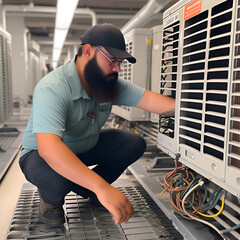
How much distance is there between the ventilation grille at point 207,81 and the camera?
1.10 m

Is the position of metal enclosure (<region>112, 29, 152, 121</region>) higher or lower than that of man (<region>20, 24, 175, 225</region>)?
higher

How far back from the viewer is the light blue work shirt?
1.31 m

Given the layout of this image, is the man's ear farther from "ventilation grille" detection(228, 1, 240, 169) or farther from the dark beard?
"ventilation grille" detection(228, 1, 240, 169)

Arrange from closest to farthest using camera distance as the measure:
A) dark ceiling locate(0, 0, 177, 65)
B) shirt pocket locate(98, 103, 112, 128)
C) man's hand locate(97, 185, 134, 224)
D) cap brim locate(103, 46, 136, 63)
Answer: man's hand locate(97, 185, 134, 224)
cap brim locate(103, 46, 136, 63)
shirt pocket locate(98, 103, 112, 128)
dark ceiling locate(0, 0, 177, 65)

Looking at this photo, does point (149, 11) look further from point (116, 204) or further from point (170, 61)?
point (116, 204)

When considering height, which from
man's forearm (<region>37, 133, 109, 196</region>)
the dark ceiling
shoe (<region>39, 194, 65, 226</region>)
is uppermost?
the dark ceiling

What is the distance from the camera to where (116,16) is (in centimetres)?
827

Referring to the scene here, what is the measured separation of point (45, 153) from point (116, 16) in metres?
7.69

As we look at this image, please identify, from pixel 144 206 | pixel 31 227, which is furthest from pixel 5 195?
pixel 144 206

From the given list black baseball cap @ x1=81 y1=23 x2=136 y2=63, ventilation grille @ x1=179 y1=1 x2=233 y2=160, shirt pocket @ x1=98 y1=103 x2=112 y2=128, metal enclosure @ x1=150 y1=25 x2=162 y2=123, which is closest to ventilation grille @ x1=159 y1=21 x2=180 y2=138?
ventilation grille @ x1=179 y1=1 x2=233 y2=160

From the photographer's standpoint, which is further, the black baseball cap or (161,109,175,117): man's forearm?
(161,109,175,117): man's forearm

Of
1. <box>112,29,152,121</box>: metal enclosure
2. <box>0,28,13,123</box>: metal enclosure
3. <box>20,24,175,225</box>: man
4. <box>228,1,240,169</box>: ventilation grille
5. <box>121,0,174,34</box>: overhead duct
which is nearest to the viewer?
<box>228,1,240,169</box>: ventilation grille

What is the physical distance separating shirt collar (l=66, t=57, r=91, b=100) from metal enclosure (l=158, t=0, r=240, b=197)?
0.52 meters

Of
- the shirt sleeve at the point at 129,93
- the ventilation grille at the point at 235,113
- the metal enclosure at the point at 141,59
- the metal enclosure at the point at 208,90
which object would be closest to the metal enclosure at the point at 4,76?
the metal enclosure at the point at 141,59
